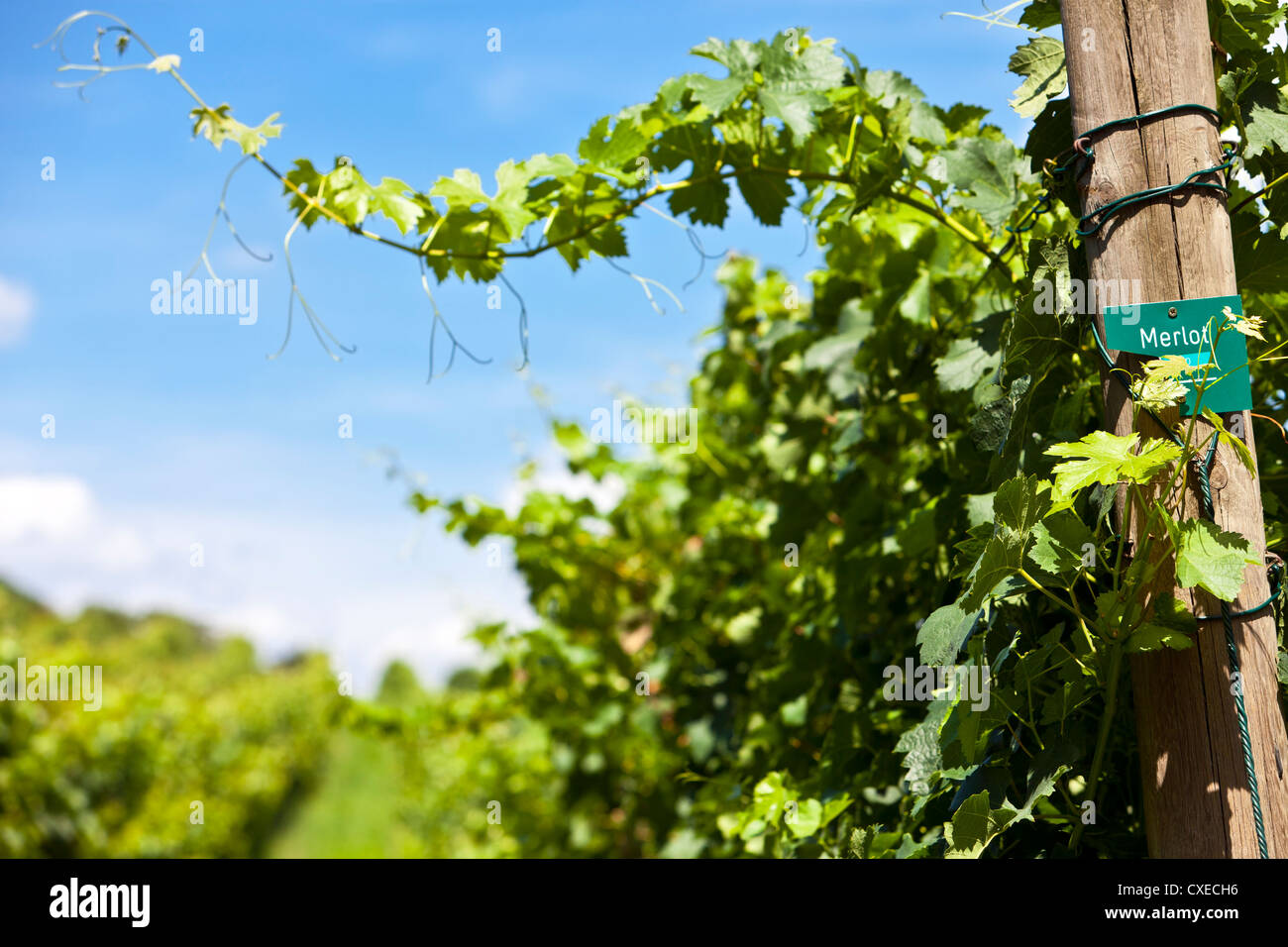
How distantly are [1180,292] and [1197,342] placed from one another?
0.23 feet

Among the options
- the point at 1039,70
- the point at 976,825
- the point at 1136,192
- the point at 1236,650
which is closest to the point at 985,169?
the point at 1039,70

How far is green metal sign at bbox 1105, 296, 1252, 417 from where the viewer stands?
1143 millimetres

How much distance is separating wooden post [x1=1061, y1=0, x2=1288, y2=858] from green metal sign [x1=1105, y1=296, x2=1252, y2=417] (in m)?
0.02

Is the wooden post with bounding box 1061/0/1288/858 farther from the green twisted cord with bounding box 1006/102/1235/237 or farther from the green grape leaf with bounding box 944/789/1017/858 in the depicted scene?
the green grape leaf with bounding box 944/789/1017/858

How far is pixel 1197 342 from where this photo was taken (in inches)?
Answer: 45.2

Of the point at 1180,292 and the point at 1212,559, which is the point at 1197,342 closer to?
the point at 1180,292

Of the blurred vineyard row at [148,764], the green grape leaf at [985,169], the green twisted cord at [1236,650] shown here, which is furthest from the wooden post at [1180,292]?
the blurred vineyard row at [148,764]

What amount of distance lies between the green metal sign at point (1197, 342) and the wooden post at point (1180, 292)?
0.8 inches

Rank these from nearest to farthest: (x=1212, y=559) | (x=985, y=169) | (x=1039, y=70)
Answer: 1. (x=1212, y=559)
2. (x=1039, y=70)
3. (x=985, y=169)

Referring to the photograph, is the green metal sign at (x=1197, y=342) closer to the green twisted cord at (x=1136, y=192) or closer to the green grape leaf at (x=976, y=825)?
the green twisted cord at (x=1136, y=192)

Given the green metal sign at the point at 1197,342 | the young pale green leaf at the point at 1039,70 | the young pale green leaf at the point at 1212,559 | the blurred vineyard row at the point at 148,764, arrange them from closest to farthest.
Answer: the young pale green leaf at the point at 1212,559 < the green metal sign at the point at 1197,342 < the young pale green leaf at the point at 1039,70 < the blurred vineyard row at the point at 148,764

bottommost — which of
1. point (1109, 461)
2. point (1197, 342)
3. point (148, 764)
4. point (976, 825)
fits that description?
point (148, 764)

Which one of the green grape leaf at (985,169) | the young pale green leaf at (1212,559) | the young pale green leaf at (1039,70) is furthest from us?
the green grape leaf at (985,169)

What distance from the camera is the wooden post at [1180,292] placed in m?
1.10
